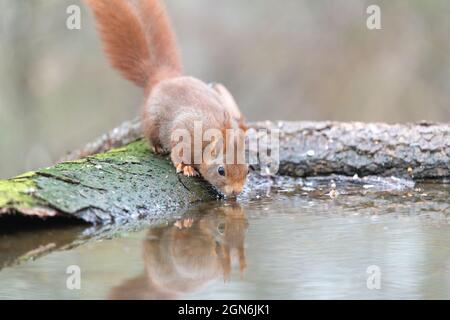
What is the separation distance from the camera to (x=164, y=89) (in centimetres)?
513

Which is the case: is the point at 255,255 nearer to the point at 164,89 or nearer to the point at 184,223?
the point at 184,223

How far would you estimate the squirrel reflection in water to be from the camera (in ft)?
→ 8.61

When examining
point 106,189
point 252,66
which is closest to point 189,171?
point 106,189

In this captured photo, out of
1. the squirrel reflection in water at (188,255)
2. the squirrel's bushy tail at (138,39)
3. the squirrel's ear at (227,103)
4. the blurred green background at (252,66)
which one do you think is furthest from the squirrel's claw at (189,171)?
the blurred green background at (252,66)

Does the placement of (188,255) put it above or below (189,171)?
below

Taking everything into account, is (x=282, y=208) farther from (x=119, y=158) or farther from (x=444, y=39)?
(x=444, y=39)

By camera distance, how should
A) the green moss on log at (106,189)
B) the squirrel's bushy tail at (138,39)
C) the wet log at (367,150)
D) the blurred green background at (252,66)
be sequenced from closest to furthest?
the green moss on log at (106,189) < the wet log at (367,150) < the squirrel's bushy tail at (138,39) < the blurred green background at (252,66)

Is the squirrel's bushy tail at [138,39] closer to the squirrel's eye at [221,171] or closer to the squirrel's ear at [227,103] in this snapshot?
the squirrel's ear at [227,103]

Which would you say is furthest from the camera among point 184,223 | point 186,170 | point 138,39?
point 138,39

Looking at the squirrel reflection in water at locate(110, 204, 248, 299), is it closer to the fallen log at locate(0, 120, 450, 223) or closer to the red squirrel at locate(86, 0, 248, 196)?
the fallen log at locate(0, 120, 450, 223)

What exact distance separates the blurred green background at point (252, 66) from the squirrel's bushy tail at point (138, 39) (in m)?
4.32

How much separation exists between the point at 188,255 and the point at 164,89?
2.24 meters

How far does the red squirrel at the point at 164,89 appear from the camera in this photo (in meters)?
4.61
